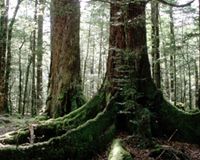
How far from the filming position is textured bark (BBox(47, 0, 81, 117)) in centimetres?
1066

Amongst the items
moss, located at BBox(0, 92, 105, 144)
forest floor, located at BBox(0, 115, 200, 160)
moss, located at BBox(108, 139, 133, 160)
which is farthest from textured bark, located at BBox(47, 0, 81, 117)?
moss, located at BBox(108, 139, 133, 160)

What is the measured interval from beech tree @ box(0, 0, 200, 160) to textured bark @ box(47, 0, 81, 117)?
1.96 meters

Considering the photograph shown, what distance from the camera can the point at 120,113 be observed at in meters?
8.51

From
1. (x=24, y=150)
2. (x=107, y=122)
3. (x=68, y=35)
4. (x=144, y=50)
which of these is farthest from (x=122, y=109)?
(x=68, y=35)

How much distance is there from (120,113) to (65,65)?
3248mm

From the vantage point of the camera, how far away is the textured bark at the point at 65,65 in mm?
10656

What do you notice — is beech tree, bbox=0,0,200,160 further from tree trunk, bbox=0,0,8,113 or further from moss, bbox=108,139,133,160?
tree trunk, bbox=0,0,8,113

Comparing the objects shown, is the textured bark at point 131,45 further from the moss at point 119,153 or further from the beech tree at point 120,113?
the moss at point 119,153

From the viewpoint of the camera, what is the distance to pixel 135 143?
310 inches

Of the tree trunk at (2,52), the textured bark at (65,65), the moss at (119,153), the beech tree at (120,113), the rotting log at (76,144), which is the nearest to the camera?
the moss at (119,153)

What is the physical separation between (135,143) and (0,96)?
476 inches

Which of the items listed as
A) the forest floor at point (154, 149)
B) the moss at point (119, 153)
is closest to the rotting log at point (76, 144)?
the forest floor at point (154, 149)

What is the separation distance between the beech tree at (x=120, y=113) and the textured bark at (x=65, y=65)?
6.42 feet

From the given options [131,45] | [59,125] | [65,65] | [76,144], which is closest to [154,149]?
[76,144]
